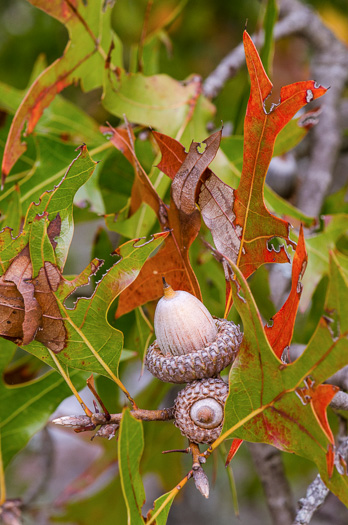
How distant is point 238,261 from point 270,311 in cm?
48

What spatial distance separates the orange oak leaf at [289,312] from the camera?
658 mm

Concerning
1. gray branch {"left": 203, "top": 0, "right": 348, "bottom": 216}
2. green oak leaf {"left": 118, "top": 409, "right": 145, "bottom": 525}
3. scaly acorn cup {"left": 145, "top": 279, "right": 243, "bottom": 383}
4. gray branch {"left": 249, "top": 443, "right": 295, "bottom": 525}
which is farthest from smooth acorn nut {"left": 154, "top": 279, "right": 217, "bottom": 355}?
gray branch {"left": 203, "top": 0, "right": 348, "bottom": 216}

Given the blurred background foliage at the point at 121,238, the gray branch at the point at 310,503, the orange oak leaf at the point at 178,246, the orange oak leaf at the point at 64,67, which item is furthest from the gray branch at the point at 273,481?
the orange oak leaf at the point at 64,67

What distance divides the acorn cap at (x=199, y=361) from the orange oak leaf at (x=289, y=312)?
54mm

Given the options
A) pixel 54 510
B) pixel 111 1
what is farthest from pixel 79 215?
pixel 54 510

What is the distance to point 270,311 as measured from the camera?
3.97 ft

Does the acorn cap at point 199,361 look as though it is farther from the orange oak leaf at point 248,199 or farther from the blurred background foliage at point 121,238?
the blurred background foliage at point 121,238

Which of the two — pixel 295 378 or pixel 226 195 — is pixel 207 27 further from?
pixel 295 378

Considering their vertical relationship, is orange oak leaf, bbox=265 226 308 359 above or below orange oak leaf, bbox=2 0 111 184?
below

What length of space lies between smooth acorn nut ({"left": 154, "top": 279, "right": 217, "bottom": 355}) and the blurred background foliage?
194 mm

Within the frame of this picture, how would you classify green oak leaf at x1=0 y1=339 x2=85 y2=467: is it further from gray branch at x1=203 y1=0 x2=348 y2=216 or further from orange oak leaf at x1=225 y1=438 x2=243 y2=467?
gray branch at x1=203 y1=0 x2=348 y2=216

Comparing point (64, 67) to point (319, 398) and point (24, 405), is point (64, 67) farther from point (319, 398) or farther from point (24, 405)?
point (319, 398)

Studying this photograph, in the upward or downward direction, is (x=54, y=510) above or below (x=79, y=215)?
below

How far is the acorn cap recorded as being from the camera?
69 centimetres
